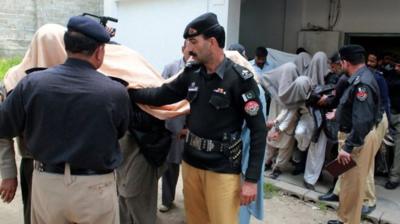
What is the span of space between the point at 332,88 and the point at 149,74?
271cm

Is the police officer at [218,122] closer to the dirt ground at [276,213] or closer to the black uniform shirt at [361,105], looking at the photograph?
the black uniform shirt at [361,105]

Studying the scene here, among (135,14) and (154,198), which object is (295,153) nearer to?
(154,198)

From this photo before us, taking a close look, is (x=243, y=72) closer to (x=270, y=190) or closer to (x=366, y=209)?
(x=366, y=209)

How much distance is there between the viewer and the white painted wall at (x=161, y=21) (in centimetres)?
618

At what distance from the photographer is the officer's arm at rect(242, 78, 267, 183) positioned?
98.6 inches

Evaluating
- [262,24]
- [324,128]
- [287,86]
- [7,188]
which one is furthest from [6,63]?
[7,188]

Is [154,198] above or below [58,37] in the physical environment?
below

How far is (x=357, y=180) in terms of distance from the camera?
371 centimetres

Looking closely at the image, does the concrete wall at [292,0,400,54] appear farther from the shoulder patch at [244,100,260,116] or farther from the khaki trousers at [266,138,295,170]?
the shoulder patch at [244,100,260,116]

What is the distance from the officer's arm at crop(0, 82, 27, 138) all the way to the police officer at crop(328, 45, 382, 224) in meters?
2.63

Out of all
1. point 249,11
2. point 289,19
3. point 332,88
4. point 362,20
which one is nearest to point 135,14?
point 249,11

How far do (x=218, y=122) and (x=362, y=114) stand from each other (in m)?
1.53

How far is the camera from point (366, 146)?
12.1ft

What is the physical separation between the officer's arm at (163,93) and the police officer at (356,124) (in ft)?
5.28
